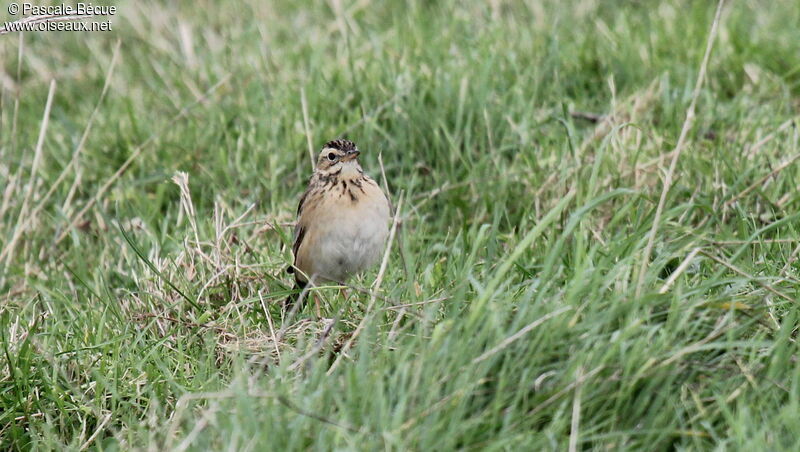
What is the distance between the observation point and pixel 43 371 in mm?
4875

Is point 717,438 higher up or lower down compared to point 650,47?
lower down

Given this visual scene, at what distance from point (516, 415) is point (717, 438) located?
0.65 m

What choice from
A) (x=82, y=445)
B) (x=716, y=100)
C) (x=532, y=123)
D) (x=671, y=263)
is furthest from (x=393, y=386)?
(x=716, y=100)

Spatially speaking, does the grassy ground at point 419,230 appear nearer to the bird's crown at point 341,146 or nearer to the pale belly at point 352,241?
the pale belly at point 352,241

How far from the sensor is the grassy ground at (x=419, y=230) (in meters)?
3.94

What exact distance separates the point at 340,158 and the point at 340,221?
312 millimetres

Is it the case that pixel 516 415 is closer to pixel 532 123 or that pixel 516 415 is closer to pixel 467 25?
pixel 532 123

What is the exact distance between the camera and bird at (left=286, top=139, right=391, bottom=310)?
5852 millimetres

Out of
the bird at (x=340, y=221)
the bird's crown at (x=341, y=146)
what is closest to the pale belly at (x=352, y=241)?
the bird at (x=340, y=221)

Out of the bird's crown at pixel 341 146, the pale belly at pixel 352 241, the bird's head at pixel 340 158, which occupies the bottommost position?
the pale belly at pixel 352 241

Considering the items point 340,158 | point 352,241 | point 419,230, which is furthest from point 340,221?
point 419,230

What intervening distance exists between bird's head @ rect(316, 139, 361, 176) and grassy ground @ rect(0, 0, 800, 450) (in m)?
0.45

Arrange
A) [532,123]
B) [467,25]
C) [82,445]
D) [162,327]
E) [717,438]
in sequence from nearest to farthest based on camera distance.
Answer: [717,438]
[82,445]
[162,327]
[532,123]
[467,25]

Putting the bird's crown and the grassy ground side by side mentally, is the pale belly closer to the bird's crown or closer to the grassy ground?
the grassy ground
